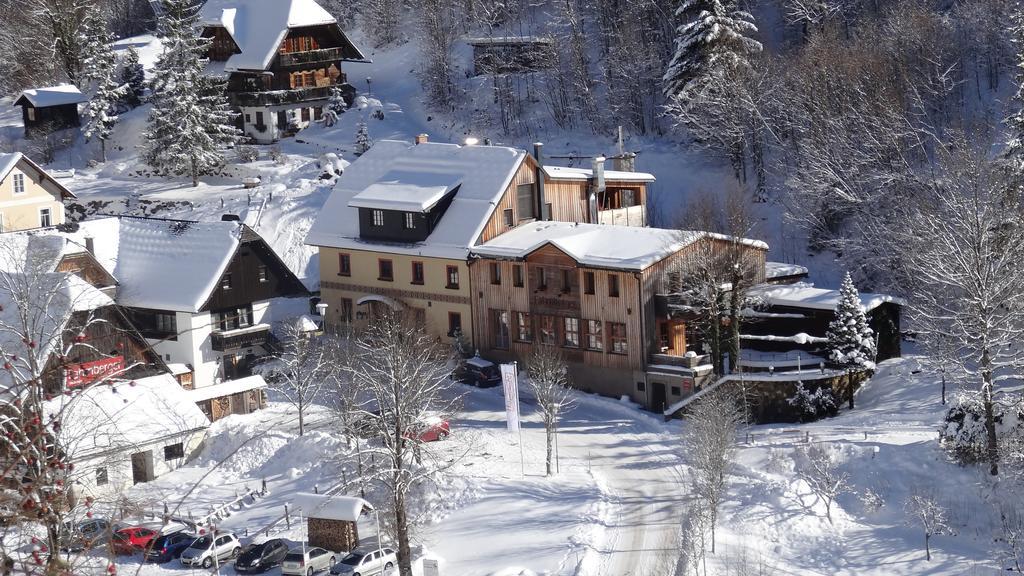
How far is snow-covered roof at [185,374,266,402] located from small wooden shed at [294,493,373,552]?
12.7m

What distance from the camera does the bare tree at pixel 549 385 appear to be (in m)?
44.7

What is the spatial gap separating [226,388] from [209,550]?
1380cm

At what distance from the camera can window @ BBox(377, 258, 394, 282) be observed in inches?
2318

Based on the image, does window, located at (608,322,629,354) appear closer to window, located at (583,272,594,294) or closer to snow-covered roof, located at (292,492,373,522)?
window, located at (583,272,594,294)

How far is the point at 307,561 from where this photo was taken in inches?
1515

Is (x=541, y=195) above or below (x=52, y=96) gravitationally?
below

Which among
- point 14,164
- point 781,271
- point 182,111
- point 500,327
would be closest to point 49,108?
point 182,111

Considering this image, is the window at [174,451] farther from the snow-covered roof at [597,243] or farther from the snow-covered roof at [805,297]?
the snow-covered roof at [805,297]

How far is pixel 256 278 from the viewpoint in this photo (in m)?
55.6

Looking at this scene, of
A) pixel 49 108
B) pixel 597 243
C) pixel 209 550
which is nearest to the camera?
pixel 209 550

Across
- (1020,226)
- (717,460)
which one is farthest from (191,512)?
(1020,226)

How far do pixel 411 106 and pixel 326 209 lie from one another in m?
31.2

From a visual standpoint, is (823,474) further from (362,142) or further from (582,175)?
(362,142)

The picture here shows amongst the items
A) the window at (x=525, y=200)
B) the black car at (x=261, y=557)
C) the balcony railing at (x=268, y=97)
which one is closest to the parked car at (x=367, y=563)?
the black car at (x=261, y=557)
